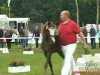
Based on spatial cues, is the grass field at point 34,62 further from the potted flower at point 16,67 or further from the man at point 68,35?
the man at point 68,35

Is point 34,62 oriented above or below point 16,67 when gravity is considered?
below

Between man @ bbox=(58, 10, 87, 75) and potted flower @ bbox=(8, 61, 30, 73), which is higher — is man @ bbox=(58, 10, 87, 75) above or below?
above

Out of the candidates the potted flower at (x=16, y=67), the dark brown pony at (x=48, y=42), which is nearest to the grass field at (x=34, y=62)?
the potted flower at (x=16, y=67)

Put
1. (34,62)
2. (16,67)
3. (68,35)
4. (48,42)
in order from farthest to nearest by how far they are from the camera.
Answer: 1. (34,62)
2. (16,67)
3. (48,42)
4. (68,35)

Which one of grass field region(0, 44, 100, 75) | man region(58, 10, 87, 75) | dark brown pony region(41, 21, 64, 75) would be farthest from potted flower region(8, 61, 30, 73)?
man region(58, 10, 87, 75)

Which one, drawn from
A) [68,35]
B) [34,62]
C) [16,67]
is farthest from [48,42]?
[34,62]

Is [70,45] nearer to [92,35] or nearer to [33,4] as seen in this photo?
[92,35]

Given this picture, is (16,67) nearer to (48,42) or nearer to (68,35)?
(48,42)

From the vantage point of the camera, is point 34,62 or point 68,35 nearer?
point 68,35

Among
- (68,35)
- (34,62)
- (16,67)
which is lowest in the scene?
(34,62)

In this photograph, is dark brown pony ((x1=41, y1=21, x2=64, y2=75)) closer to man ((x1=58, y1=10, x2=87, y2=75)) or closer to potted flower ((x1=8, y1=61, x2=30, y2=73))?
man ((x1=58, y1=10, x2=87, y2=75))

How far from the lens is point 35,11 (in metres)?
87.1

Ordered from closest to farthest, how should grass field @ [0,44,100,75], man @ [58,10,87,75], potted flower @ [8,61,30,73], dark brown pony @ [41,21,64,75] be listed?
man @ [58,10,87,75], dark brown pony @ [41,21,64,75], potted flower @ [8,61,30,73], grass field @ [0,44,100,75]

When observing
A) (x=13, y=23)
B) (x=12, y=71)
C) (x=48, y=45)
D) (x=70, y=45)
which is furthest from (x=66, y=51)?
(x=13, y=23)
